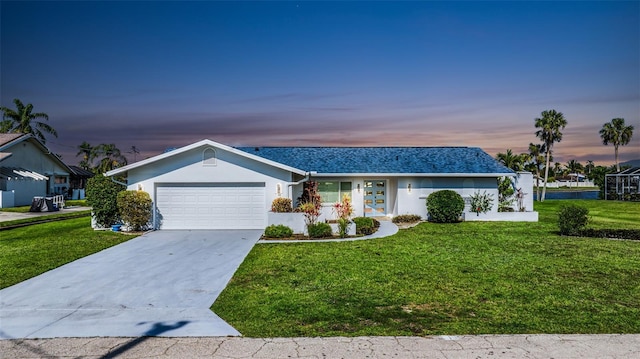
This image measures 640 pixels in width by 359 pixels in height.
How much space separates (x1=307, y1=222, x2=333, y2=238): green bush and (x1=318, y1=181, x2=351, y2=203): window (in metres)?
6.26

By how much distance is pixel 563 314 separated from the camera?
668cm

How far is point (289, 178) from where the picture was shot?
17609 mm

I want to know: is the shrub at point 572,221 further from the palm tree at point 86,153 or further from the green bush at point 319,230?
the palm tree at point 86,153

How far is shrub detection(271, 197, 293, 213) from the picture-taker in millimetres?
16328

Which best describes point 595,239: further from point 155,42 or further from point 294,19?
point 155,42

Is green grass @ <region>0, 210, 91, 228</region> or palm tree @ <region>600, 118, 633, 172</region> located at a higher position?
palm tree @ <region>600, 118, 633, 172</region>

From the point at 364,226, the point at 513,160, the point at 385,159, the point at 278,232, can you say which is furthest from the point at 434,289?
the point at 513,160

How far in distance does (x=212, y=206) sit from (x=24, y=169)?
25902 mm

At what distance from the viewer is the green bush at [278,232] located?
15328mm

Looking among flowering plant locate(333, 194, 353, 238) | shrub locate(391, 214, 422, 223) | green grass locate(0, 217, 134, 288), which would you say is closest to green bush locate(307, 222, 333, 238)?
flowering plant locate(333, 194, 353, 238)

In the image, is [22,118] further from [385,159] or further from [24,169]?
[385,159]

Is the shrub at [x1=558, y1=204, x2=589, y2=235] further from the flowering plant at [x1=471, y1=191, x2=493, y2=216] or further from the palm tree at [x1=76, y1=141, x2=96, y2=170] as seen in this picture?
the palm tree at [x1=76, y1=141, x2=96, y2=170]

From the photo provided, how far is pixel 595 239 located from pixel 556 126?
116ft

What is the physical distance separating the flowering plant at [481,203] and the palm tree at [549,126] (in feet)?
93.0
